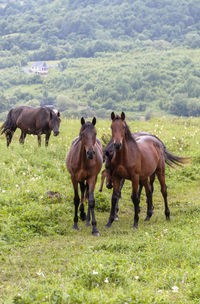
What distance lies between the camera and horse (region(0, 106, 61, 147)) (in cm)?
1523

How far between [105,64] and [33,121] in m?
138

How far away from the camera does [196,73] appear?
120562mm

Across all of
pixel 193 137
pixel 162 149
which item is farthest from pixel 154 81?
pixel 162 149

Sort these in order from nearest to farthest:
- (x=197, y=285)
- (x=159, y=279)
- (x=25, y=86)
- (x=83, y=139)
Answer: (x=197, y=285) → (x=159, y=279) → (x=83, y=139) → (x=25, y=86)

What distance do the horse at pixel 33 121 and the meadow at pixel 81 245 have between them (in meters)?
1.49

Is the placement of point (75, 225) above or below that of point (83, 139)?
below

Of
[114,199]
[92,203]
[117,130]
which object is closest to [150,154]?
[114,199]

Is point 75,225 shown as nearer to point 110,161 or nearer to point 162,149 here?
point 110,161

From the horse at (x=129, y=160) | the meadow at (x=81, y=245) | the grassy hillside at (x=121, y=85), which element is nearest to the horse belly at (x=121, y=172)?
the horse at (x=129, y=160)

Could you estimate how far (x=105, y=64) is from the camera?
150375 mm

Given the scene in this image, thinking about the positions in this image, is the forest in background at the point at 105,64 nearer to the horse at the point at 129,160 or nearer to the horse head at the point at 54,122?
the horse head at the point at 54,122

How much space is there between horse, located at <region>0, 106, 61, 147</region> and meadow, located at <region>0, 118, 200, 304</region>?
4.88ft

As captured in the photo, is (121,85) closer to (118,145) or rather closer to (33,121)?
(33,121)

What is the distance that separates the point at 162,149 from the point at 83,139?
10.2 ft
